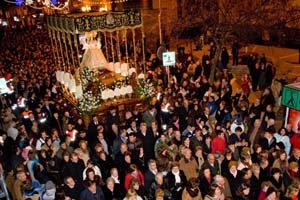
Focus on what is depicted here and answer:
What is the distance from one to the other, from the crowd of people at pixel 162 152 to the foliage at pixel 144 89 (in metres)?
1.22

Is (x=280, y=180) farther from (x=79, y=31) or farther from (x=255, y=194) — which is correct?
(x=79, y=31)

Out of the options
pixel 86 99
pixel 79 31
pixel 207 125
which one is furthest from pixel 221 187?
pixel 79 31

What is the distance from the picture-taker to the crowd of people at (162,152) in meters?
6.96

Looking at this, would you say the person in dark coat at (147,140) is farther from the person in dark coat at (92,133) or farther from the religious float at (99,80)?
the religious float at (99,80)

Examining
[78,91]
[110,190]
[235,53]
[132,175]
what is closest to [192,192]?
[132,175]

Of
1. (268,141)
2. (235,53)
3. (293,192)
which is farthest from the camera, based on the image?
(235,53)

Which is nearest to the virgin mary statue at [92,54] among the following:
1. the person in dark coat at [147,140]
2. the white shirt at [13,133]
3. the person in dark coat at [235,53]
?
the white shirt at [13,133]

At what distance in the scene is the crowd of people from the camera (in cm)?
696

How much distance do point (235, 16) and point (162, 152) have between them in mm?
10141

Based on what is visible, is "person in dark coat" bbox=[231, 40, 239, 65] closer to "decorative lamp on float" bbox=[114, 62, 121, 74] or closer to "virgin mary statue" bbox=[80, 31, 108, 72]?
"decorative lamp on float" bbox=[114, 62, 121, 74]

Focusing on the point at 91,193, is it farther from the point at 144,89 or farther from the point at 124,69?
the point at 124,69

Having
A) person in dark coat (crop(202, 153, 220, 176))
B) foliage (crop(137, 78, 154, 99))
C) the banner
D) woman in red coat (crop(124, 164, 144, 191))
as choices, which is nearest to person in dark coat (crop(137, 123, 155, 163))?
woman in red coat (crop(124, 164, 144, 191))

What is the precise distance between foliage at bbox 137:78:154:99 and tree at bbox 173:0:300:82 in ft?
11.6

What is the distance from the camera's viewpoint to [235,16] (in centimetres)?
1659
